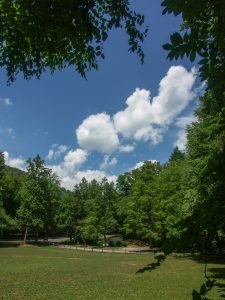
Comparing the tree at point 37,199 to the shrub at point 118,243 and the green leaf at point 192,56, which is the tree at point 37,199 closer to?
the shrub at point 118,243

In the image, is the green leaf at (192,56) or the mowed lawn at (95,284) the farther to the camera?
the mowed lawn at (95,284)

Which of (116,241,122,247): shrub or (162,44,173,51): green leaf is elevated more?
(116,241,122,247): shrub

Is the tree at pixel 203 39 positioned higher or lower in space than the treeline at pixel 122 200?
lower

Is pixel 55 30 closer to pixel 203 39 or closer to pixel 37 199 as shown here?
pixel 203 39

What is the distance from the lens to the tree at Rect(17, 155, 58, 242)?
221 feet

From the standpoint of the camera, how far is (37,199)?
68312mm

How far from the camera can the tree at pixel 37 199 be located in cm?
6725

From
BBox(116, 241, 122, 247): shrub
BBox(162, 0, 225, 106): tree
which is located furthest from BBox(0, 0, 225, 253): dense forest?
BBox(116, 241, 122, 247): shrub

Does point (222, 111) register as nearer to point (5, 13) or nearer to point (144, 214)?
point (5, 13)

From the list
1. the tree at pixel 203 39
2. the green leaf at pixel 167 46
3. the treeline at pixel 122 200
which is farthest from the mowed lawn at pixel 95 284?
the green leaf at pixel 167 46

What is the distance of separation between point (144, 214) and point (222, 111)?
52.2 metres

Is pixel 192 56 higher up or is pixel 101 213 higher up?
pixel 101 213

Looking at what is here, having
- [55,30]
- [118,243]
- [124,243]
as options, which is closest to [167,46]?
[55,30]

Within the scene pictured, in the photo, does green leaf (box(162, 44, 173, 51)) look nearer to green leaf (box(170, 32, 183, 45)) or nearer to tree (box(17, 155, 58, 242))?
green leaf (box(170, 32, 183, 45))
